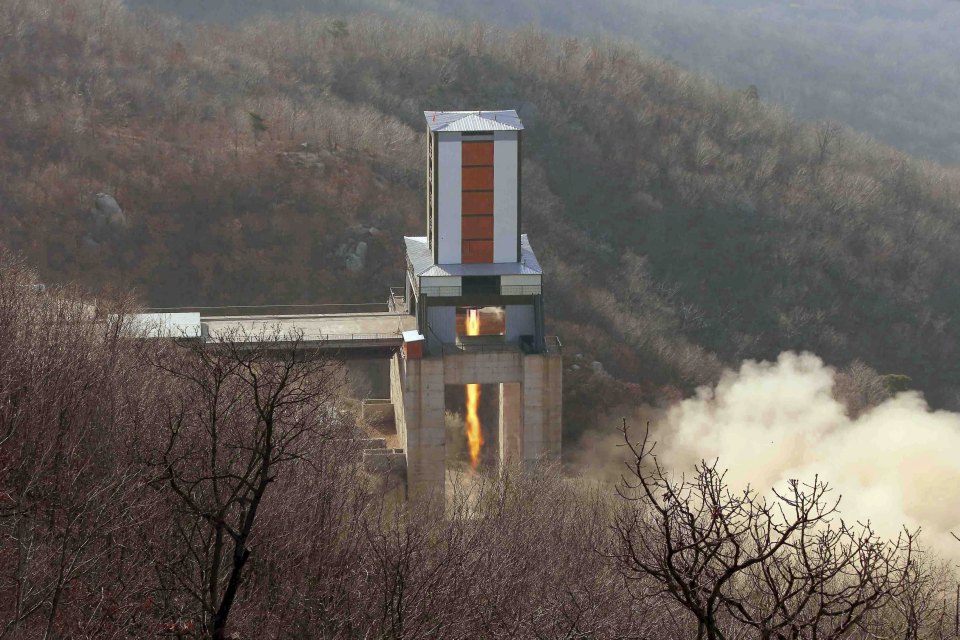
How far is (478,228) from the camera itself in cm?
5812

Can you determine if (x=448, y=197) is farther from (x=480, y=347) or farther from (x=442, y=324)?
(x=480, y=347)

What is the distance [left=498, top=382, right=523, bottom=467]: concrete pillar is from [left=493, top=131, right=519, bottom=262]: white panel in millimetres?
6656

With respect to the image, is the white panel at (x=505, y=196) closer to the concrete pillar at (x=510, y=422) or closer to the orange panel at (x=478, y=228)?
the orange panel at (x=478, y=228)

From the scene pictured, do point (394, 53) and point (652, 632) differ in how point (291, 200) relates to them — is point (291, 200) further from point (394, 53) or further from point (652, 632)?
point (652, 632)

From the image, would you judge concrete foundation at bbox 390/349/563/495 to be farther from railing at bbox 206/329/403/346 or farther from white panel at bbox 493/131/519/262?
white panel at bbox 493/131/519/262

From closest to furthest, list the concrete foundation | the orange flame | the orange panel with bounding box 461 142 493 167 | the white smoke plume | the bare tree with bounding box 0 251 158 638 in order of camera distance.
A: the bare tree with bounding box 0 251 158 638 → the white smoke plume → the orange panel with bounding box 461 142 493 167 → the concrete foundation → the orange flame

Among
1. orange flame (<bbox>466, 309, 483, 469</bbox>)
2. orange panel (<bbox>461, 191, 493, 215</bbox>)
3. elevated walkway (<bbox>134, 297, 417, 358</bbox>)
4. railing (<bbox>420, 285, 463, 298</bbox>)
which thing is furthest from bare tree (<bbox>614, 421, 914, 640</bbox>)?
orange flame (<bbox>466, 309, 483, 469</bbox>)

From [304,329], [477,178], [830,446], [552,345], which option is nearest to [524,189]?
[552,345]

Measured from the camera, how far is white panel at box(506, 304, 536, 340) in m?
58.8

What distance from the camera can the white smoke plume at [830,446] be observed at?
54.2m

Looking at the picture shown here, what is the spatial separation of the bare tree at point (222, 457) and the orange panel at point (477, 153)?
1042 centimetres

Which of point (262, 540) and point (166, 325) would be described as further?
point (166, 325)

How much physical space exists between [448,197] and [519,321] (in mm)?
6299

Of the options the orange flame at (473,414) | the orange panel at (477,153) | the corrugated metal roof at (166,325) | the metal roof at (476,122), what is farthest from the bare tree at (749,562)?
the corrugated metal roof at (166,325)
